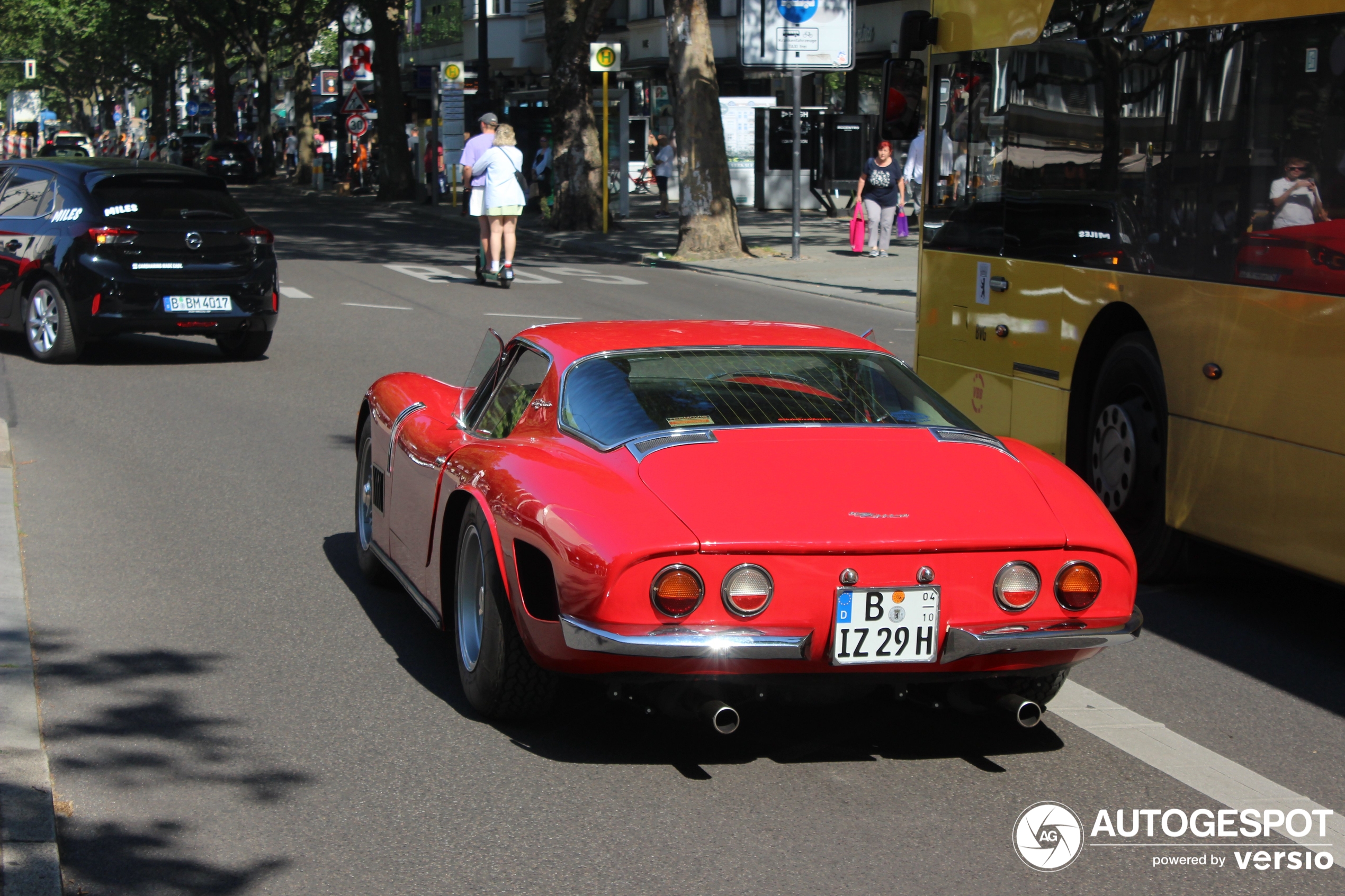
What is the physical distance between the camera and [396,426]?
6086 mm

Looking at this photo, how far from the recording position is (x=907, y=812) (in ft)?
13.6

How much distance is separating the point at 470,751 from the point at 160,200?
953 cm

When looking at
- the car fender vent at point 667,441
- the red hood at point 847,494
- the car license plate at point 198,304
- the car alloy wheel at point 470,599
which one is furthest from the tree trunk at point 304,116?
the red hood at point 847,494

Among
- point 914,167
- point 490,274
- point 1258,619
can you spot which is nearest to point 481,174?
point 490,274

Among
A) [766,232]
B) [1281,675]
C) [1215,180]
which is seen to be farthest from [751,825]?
[766,232]

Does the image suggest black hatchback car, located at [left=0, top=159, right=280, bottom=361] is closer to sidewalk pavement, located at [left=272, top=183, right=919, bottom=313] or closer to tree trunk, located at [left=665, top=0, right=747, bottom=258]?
sidewalk pavement, located at [left=272, top=183, right=919, bottom=313]

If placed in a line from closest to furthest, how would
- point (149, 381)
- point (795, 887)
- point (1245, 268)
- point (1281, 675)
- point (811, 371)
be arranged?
point (795, 887)
point (811, 371)
point (1281, 675)
point (1245, 268)
point (149, 381)

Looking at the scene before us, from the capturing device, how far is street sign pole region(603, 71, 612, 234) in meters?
28.3

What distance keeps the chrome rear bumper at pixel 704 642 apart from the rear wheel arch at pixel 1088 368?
3.56 metres

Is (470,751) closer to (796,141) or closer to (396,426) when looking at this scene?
(396,426)

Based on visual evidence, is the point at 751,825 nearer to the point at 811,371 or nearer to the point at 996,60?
the point at 811,371

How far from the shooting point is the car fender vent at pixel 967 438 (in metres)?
4.78

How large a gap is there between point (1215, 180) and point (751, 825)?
3.51m

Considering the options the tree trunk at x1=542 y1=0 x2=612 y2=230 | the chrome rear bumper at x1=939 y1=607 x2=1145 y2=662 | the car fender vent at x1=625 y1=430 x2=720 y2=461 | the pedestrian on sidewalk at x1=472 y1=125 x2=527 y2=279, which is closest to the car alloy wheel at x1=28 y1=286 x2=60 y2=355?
the pedestrian on sidewalk at x1=472 y1=125 x2=527 y2=279
